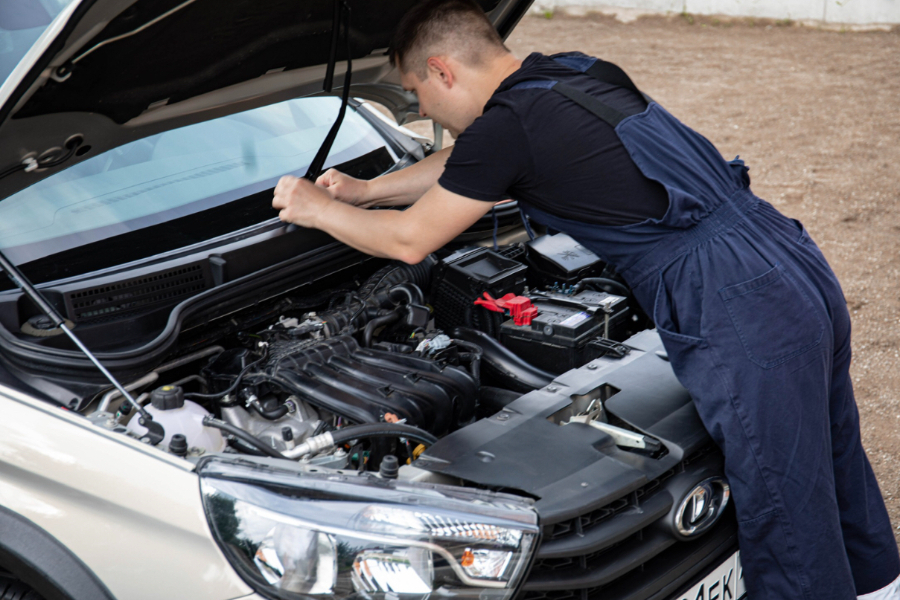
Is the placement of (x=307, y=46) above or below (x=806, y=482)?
above

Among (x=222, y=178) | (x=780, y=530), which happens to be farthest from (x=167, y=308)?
(x=780, y=530)

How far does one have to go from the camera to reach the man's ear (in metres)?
2.12

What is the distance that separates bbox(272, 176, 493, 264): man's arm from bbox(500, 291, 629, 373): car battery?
389mm

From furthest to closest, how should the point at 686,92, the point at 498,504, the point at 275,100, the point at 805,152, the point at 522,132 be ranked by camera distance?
the point at 686,92 < the point at 805,152 < the point at 275,100 < the point at 522,132 < the point at 498,504

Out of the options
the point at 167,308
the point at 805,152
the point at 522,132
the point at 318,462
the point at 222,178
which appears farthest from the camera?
the point at 805,152

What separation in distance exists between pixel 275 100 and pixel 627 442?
Answer: 1.60 metres

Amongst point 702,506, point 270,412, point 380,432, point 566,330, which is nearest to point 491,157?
point 566,330

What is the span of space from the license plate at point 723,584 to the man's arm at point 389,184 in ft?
4.60

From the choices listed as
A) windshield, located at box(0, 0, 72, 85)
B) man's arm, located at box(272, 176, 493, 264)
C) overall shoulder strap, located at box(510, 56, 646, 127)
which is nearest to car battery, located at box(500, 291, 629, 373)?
man's arm, located at box(272, 176, 493, 264)

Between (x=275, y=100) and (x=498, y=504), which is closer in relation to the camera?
(x=498, y=504)

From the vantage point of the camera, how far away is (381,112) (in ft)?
10.7

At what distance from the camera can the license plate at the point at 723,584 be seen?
172cm

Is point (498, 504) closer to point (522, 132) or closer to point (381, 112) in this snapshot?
point (522, 132)

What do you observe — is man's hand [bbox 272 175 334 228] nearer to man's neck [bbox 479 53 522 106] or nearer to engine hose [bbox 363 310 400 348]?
engine hose [bbox 363 310 400 348]
